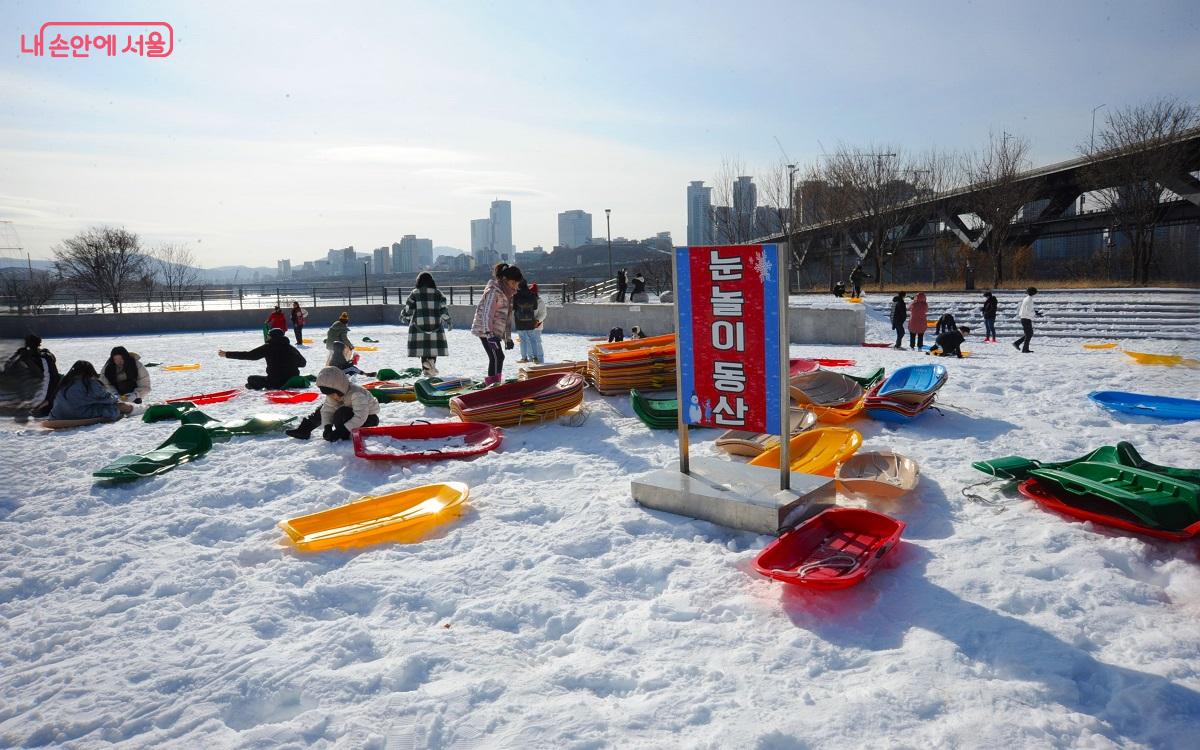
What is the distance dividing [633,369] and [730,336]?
3.78 meters

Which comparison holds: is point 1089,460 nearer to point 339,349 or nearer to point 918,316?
point 339,349

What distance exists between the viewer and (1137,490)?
4.30 metres

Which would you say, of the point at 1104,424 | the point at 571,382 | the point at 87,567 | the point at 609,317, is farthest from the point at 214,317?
the point at 1104,424

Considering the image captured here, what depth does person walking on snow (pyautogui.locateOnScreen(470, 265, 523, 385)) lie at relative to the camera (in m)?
9.63

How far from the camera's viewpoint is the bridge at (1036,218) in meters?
29.3

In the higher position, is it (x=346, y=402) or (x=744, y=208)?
(x=744, y=208)

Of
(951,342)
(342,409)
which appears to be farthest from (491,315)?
(951,342)

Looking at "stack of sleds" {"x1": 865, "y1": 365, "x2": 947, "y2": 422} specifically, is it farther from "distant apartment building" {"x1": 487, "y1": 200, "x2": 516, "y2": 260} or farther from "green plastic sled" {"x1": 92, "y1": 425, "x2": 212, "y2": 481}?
"distant apartment building" {"x1": 487, "y1": 200, "x2": 516, "y2": 260}

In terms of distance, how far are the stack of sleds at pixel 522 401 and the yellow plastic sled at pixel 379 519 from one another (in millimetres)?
2124

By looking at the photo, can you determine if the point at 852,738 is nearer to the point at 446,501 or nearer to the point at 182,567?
the point at 446,501

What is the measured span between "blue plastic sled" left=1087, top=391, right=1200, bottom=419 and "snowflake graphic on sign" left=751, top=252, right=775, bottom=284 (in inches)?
190

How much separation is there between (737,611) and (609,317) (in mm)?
17039

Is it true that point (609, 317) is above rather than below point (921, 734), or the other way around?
above

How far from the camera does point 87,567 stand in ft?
13.9
